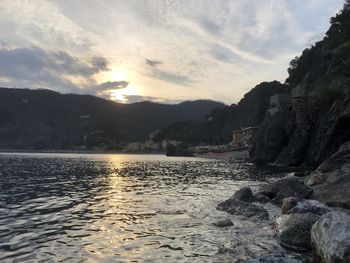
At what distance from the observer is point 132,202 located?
32906mm

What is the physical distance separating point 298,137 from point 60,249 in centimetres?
9053

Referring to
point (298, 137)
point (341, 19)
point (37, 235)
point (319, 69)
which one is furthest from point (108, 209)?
point (341, 19)

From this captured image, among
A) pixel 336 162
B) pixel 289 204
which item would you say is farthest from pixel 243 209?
pixel 336 162

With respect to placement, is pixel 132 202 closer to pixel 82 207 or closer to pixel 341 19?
pixel 82 207

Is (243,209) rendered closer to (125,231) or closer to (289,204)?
(289,204)

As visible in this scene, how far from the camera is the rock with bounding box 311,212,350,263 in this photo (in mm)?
13133

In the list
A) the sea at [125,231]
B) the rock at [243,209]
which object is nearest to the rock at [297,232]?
the sea at [125,231]

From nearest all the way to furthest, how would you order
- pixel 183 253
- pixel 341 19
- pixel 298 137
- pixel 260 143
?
pixel 183 253, pixel 298 137, pixel 260 143, pixel 341 19

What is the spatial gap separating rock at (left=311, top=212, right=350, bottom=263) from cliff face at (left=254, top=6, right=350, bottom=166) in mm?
57821

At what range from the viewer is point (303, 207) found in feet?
74.8

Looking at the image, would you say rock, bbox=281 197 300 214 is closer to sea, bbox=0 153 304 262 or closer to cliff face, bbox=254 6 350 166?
sea, bbox=0 153 304 262

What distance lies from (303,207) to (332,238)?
29.1 ft

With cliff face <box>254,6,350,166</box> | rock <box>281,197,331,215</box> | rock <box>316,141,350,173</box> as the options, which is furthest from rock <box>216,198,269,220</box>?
cliff face <box>254,6,350,166</box>

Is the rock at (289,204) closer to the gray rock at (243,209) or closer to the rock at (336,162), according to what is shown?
the gray rock at (243,209)
